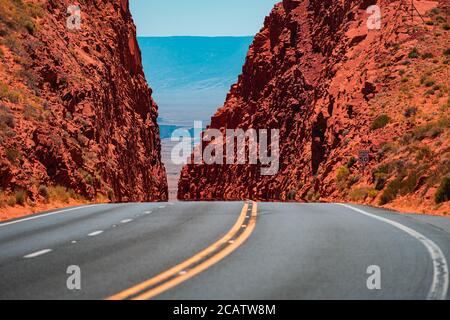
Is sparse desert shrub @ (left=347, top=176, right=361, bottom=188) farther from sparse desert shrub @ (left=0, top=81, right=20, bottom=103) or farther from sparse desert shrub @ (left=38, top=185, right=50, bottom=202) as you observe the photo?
sparse desert shrub @ (left=0, top=81, right=20, bottom=103)

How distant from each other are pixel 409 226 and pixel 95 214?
8257mm

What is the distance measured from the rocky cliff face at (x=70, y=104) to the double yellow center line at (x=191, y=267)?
1229cm

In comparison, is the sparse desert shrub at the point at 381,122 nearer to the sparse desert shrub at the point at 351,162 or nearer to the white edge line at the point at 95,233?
the sparse desert shrub at the point at 351,162

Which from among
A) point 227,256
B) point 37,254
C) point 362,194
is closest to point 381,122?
point 362,194

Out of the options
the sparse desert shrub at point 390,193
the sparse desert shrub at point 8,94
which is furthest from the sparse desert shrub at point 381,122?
the sparse desert shrub at point 8,94

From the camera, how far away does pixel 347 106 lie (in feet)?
144

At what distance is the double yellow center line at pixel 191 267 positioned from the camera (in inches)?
304

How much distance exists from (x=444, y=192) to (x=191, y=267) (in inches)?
543

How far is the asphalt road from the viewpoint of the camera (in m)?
7.94

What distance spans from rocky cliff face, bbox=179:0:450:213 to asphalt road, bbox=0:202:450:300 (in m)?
8.27

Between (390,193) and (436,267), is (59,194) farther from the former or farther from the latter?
(436,267)
